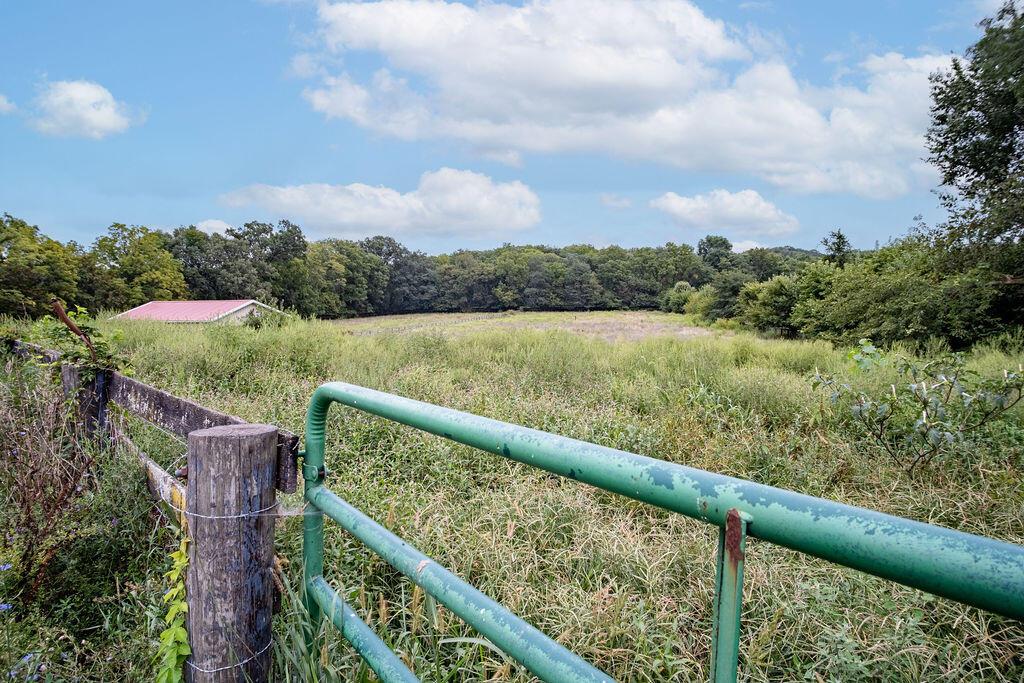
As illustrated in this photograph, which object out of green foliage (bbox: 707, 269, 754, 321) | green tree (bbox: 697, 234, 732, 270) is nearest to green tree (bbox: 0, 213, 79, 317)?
green foliage (bbox: 707, 269, 754, 321)

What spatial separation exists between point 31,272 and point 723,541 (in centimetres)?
2769

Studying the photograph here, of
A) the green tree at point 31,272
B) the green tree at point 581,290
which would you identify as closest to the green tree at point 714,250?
the green tree at point 581,290

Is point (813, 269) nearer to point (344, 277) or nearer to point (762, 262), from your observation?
point (762, 262)

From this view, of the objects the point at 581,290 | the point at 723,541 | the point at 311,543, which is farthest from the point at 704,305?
the point at 723,541

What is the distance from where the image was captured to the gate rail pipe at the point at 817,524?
1.71ft

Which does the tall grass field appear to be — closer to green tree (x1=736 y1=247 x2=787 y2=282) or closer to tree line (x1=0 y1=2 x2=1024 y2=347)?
tree line (x1=0 y1=2 x2=1024 y2=347)

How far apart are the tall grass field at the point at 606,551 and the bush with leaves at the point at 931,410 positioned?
0.52 ft

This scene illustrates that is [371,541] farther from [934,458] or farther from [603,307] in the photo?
[603,307]

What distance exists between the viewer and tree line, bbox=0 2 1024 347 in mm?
12008

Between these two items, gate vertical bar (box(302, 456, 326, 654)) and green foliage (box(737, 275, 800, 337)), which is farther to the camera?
green foliage (box(737, 275, 800, 337))

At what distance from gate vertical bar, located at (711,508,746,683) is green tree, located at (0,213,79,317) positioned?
22.5 metres

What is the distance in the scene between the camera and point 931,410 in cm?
462

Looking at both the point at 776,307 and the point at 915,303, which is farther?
the point at 776,307

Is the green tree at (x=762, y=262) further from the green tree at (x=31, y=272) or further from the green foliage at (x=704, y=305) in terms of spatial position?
the green tree at (x=31, y=272)
